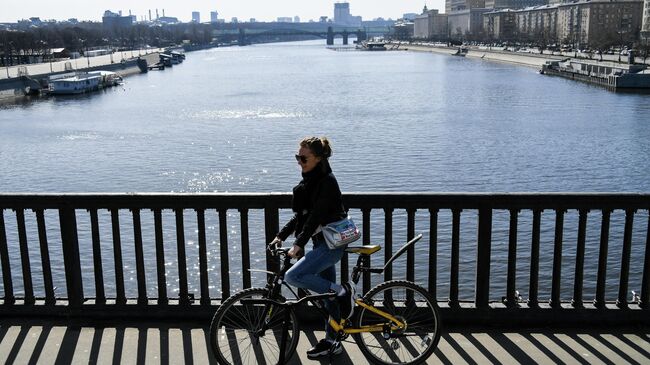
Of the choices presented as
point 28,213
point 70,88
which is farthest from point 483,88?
point 28,213

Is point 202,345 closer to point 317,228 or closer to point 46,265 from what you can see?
point 317,228

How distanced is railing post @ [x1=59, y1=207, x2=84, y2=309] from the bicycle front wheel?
Answer: 8.09 feet

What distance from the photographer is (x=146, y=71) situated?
441 feet

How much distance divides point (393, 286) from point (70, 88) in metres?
86.3

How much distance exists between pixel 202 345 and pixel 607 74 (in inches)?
3424

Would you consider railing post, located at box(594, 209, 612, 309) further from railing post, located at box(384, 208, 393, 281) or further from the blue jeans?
the blue jeans

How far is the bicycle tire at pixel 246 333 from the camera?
5.01 meters

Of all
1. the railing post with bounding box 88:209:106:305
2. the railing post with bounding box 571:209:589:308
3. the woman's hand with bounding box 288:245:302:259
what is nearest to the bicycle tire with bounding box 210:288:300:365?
A: the woman's hand with bounding box 288:245:302:259

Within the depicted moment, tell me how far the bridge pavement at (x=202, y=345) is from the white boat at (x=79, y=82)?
276 feet

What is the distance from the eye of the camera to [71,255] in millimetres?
6109

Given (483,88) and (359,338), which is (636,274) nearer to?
(359,338)

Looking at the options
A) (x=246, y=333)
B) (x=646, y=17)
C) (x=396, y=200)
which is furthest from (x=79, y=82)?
(x=646, y=17)

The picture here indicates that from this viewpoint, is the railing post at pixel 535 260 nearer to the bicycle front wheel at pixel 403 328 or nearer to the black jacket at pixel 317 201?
the bicycle front wheel at pixel 403 328

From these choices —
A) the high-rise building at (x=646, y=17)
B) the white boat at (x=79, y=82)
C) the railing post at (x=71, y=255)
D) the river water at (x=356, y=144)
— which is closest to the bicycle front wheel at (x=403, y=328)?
the railing post at (x=71, y=255)
